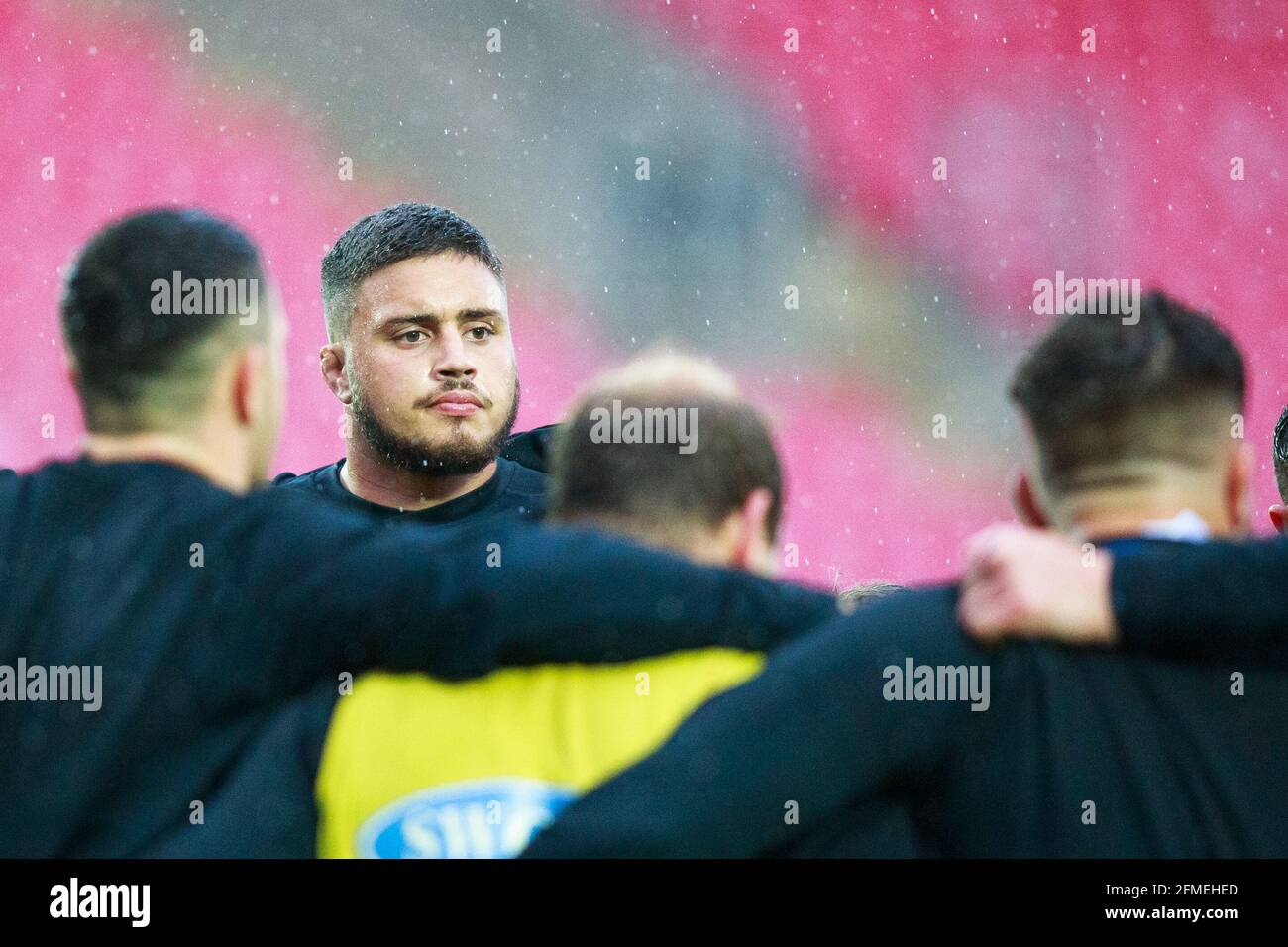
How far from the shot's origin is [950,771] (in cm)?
152

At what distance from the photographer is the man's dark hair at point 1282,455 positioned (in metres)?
3.54

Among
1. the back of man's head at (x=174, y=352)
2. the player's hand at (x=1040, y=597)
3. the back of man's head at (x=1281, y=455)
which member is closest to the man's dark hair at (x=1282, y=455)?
the back of man's head at (x=1281, y=455)

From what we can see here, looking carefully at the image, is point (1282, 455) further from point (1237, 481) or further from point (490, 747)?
point (490, 747)

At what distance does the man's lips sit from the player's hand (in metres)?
1.97

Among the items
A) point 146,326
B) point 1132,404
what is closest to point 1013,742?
point 1132,404

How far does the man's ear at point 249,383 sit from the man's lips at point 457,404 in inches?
58.6

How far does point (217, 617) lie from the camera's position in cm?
163

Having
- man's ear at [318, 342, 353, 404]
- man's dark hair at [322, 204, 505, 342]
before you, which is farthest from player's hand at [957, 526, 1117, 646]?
man's ear at [318, 342, 353, 404]

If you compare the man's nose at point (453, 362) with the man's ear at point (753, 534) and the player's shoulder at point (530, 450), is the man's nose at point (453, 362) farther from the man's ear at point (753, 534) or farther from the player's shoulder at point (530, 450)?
the man's ear at point (753, 534)

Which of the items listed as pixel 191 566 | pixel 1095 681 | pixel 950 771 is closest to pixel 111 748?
pixel 191 566

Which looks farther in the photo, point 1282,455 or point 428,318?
point 1282,455

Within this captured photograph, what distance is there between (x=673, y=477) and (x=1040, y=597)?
1.39 feet

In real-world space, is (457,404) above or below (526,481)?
above

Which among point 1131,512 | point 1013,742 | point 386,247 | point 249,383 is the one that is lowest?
point 1013,742
